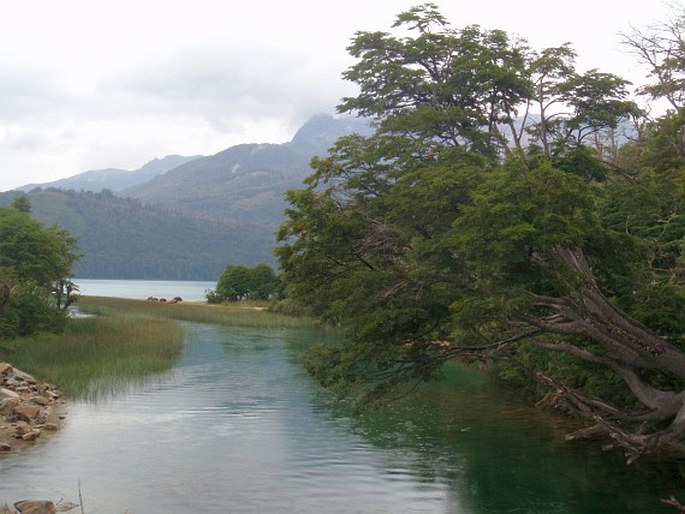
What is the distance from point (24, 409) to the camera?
24.6 meters

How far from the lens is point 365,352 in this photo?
18.9 metres

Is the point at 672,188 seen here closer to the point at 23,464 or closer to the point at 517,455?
the point at 517,455

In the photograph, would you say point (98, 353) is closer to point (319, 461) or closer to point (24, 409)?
point (24, 409)

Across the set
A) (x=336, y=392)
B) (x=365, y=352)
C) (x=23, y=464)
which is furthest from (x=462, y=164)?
(x=23, y=464)

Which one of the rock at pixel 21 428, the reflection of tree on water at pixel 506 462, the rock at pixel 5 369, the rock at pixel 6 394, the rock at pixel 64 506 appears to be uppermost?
the rock at pixel 5 369

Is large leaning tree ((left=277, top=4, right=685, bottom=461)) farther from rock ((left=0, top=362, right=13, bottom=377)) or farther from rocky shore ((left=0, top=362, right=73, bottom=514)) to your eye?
rock ((left=0, top=362, right=13, bottom=377))

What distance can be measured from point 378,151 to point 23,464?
13.7 metres

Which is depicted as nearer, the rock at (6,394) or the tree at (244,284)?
the rock at (6,394)

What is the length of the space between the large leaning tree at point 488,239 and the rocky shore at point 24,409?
31.0ft

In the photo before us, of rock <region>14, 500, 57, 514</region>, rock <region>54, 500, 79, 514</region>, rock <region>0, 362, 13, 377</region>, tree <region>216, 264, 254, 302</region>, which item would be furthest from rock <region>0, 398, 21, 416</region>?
tree <region>216, 264, 254, 302</region>

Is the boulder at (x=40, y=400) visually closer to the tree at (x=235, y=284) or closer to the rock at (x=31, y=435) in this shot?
the rock at (x=31, y=435)

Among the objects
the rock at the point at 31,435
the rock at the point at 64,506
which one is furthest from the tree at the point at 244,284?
the rock at the point at 64,506

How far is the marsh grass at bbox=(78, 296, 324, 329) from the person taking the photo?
73.6 meters

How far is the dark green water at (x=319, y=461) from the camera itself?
1716 cm
